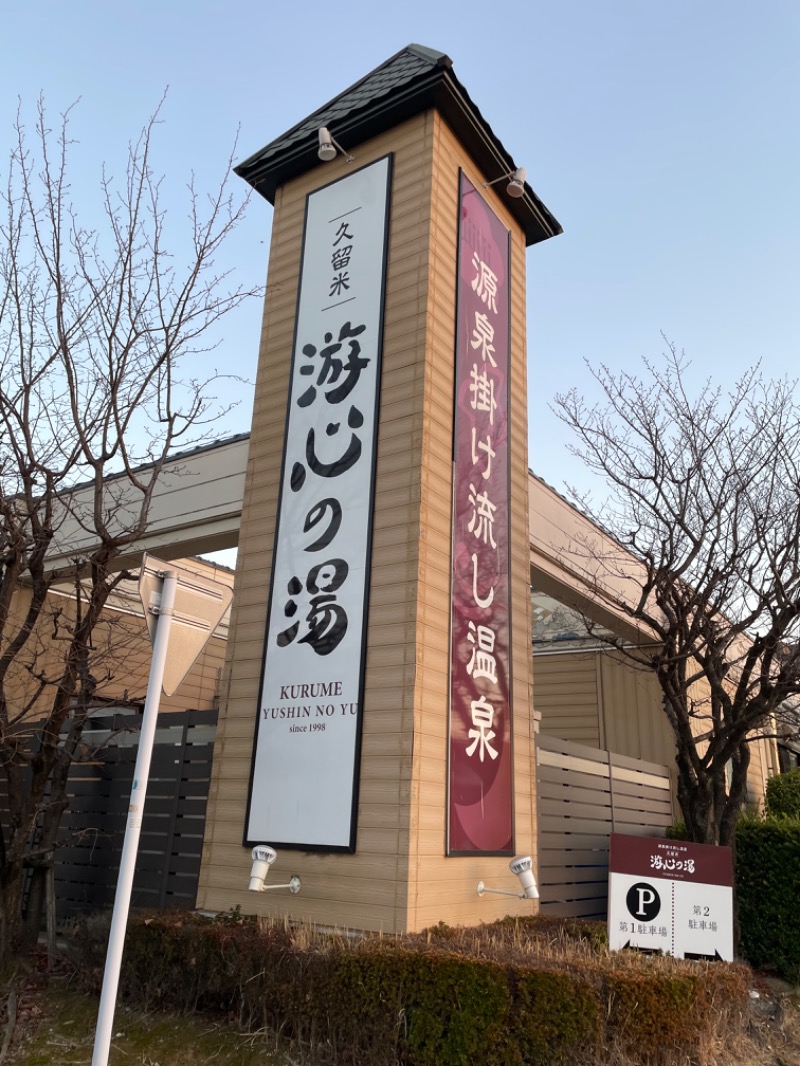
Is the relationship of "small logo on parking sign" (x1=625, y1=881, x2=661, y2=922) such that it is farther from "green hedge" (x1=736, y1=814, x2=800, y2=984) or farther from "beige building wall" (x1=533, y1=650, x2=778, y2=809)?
"beige building wall" (x1=533, y1=650, x2=778, y2=809)

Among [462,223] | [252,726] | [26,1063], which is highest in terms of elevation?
[462,223]

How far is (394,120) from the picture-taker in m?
9.10

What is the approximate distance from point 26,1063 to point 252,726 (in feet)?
9.63

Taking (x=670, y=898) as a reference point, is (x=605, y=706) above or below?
above

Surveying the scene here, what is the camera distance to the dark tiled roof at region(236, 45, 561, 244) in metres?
8.73

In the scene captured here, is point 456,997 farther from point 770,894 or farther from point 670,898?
point 770,894

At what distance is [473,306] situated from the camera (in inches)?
351

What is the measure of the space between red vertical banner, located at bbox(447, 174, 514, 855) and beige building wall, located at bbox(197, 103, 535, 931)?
158 mm

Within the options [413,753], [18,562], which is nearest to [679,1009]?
[413,753]

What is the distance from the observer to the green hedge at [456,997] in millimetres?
4773

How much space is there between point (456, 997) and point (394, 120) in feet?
27.4

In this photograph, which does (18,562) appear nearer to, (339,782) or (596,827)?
(339,782)

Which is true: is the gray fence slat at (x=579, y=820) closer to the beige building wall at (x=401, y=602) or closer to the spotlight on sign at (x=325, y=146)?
the beige building wall at (x=401, y=602)

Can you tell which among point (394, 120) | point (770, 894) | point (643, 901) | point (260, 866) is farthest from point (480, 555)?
point (770, 894)
